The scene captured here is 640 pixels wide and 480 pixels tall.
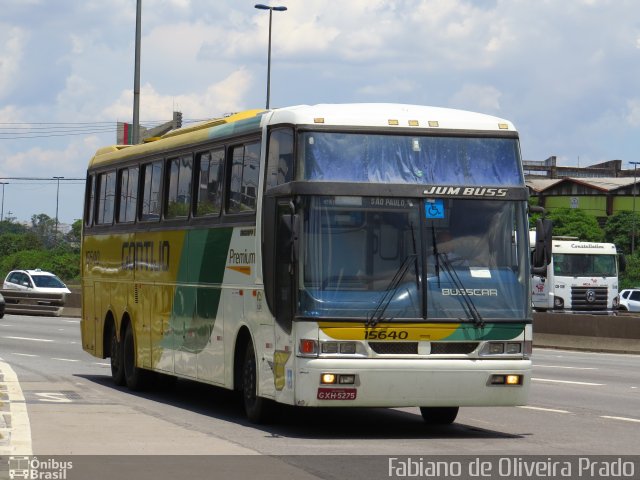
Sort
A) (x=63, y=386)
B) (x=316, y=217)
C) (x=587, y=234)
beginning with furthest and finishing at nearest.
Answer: (x=587, y=234) < (x=63, y=386) < (x=316, y=217)

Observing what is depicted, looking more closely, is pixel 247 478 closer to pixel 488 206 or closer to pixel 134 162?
pixel 488 206

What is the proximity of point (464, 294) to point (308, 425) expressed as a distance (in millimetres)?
2560

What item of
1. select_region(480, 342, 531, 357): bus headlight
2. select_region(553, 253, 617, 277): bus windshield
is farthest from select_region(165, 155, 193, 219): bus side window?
select_region(553, 253, 617, 277): bus windshield

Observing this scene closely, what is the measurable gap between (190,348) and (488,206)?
16.3 ft

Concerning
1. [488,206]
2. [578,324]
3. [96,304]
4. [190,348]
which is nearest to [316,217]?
[488,206]

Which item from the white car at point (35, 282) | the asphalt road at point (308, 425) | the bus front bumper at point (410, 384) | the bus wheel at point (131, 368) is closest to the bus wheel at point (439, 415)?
the asphalt road at point (308, 425)

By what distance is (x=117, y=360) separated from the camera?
21625 mm

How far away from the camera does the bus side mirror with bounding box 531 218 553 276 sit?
14.7m

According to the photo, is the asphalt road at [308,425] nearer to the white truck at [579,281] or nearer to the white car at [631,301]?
the white truck at [579,281]

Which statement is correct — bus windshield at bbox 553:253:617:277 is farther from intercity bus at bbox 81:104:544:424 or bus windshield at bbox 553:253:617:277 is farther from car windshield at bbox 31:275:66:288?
intercity bus at bbox 81:104:544:424

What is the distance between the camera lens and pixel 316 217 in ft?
46.8

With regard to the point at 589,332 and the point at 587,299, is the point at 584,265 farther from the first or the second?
the point at 589,332

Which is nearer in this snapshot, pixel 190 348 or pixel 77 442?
pixel 77 442

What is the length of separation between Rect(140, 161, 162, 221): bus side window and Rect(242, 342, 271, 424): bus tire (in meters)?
4.32
